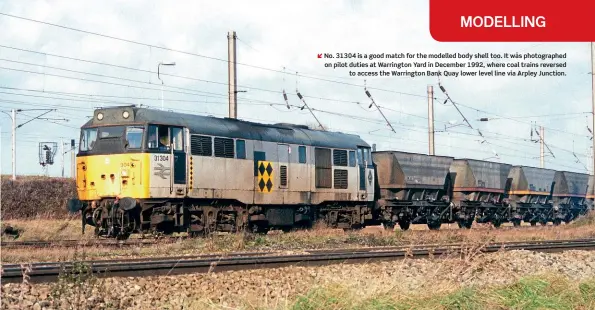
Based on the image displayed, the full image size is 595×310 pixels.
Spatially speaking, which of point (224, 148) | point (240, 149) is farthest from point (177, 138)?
point (240, 149)

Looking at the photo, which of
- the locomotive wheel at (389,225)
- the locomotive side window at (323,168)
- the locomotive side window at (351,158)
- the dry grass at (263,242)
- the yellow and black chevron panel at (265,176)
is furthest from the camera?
the locomotive wheel at (389,225)

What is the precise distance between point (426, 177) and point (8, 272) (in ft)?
84.4

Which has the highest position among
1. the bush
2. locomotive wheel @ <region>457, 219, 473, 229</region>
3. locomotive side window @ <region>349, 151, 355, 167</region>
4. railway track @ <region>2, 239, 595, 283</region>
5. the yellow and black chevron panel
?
locomotive side window @ <region>349, 151, 355, 167</region>

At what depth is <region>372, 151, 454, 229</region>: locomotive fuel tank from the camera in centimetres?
3353

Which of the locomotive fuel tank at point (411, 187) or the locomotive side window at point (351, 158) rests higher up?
the locomotive side window at point (351, 158)

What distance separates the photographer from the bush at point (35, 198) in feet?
135

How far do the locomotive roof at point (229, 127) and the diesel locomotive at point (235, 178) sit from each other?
0.04 meters

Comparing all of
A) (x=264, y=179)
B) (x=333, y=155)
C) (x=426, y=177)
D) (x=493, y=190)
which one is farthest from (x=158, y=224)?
(x=493, y=190)

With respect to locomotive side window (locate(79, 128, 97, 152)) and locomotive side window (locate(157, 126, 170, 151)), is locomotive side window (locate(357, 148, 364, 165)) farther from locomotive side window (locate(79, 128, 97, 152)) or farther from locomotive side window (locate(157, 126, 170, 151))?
locomotive side window (locate(79, 128, 97, 152))

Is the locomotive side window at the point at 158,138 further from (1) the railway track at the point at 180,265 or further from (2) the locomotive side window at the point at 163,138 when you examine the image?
(1) the railway track at the point at 180,265

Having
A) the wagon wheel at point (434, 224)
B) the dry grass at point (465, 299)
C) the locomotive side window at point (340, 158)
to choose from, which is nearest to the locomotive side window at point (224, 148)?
the locomotive side window at point (340, 158)

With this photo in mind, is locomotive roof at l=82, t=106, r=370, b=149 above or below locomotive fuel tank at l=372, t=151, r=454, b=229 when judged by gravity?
above

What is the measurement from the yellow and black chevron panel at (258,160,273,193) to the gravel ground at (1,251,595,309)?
32.7ft

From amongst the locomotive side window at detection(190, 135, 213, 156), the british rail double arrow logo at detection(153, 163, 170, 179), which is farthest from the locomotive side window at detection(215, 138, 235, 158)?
the british rail double arrow logo at detection(153, 163, 170, 179)
